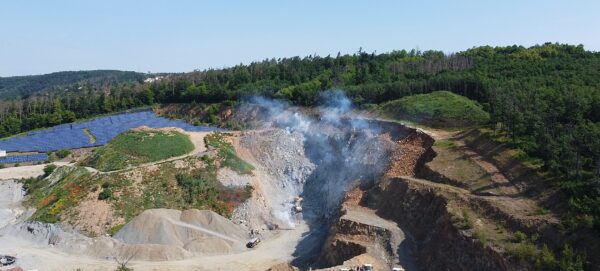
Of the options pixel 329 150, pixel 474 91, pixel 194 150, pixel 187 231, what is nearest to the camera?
pixel 187 231

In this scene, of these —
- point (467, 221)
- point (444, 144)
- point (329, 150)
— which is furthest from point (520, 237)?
point (329, 150)

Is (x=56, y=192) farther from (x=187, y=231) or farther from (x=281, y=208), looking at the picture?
(x=281, y=208)

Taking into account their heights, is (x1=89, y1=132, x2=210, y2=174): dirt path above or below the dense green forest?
below

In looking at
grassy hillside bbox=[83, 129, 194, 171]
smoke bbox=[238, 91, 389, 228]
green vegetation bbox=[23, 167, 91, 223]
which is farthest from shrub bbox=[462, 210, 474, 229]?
green vegetation bbox=[23, 167, 91, 223]

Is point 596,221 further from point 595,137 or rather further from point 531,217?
point 595,137

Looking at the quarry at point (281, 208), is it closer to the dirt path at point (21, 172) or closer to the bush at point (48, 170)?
the dirt path at point (21, 172)

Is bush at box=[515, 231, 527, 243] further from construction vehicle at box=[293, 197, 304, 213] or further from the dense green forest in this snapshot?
construction vehicle at box=[293, 197, 304, 213]

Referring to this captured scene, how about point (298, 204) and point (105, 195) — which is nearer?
point (105, 195)
